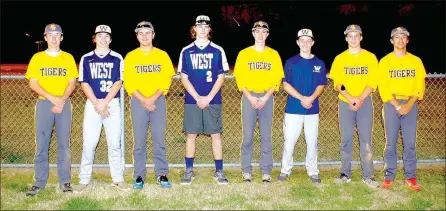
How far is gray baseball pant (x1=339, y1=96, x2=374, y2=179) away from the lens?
6.04 m

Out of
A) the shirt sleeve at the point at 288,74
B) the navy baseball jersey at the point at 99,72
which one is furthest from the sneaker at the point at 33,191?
the shirt sleeve at the point at 288,74

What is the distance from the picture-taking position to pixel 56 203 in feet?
17.4

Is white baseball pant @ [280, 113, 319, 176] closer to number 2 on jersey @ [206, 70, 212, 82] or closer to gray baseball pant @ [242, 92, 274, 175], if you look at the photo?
gray baseball pant @ [242, 92, 274, 175]

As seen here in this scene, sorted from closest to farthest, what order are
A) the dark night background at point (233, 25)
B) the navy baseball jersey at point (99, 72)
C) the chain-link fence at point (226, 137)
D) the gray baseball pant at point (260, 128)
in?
the navy baseball jersey at point (99, 72) < the gray baseball pant at point (260, 128) < the chain-link fence at point (226, 137) < the dark night background at point (233, 25)

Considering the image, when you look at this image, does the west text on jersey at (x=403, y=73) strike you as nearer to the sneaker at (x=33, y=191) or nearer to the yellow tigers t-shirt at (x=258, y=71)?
Result: the yellow tigers t-shirt at (x=258, y=71)

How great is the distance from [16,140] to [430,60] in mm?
26325

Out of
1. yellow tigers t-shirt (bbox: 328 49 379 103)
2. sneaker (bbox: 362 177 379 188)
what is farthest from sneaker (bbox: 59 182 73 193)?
sneaker (bbox: 362 177 379 188)

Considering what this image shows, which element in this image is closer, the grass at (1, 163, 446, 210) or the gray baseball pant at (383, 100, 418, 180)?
the grass at (1, 163, 446, 210)

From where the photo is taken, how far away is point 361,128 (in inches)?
239

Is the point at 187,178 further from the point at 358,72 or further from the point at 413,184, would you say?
the point at 413,184

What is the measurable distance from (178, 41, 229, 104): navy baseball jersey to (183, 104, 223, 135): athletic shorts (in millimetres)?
92

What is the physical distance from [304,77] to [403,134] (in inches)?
60.8

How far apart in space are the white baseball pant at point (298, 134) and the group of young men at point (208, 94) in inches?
0.6

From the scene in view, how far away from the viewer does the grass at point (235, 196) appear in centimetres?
525
